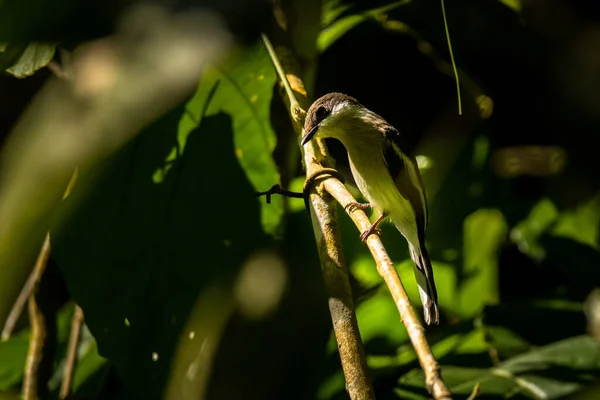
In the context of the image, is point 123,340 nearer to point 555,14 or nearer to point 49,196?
point 49,196

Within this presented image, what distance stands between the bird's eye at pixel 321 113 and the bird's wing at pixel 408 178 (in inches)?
7.4

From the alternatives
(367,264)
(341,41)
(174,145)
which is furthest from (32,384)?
(341,41)

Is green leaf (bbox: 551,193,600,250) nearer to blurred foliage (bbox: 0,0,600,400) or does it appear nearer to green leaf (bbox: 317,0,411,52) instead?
blurred foliage (bbox: 0,0,600,400)

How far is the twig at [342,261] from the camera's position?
68 cm

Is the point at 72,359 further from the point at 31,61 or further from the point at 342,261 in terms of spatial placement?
the point at 342,261

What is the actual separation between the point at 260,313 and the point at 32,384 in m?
0.51

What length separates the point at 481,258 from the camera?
207 cm

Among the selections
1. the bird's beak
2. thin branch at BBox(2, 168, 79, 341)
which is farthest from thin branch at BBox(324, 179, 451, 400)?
thin branch at BBox(2, 168, 79, 341)

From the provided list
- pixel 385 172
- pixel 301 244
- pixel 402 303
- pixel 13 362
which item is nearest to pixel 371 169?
pixel 385 172

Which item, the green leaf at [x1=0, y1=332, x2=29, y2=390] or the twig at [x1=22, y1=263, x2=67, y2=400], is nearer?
the twig at [x1=22, y1=263, x2=67, y2=400]

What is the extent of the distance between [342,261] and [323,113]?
0.93 feet

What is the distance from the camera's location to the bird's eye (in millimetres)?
1137

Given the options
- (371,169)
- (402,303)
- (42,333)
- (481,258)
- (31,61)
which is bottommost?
(481,258)

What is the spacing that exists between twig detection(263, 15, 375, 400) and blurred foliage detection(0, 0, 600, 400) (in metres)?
0.19
